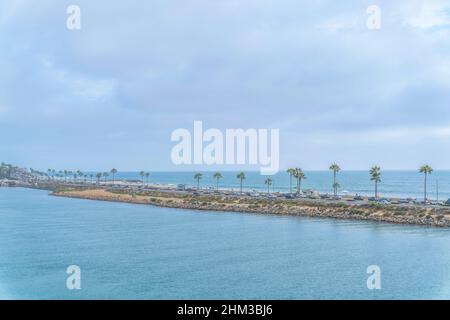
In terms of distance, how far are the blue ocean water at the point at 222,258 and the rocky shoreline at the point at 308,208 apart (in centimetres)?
603

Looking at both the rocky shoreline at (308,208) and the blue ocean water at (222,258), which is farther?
the rocky shoreline at (308,208)

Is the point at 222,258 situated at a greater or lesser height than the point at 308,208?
lesser

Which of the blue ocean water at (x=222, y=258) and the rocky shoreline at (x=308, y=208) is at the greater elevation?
the rocky shoreline at (x=308, y=208)

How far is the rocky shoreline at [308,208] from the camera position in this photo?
92000mm

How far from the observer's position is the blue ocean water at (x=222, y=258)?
43500mm

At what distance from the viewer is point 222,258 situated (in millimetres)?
57906

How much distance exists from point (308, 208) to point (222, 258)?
57.7 metres

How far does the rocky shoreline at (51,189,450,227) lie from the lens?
302 ft

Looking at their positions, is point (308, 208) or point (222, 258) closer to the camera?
point (222, 258)

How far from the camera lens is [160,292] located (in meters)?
42.8

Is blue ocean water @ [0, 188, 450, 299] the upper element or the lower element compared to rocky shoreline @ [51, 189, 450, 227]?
lower

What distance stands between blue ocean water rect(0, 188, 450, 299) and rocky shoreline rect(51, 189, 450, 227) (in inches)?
238

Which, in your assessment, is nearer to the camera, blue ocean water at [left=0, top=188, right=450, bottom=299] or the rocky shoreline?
blue ocean water at [left=0, top=188, right=450, bottom=299]
